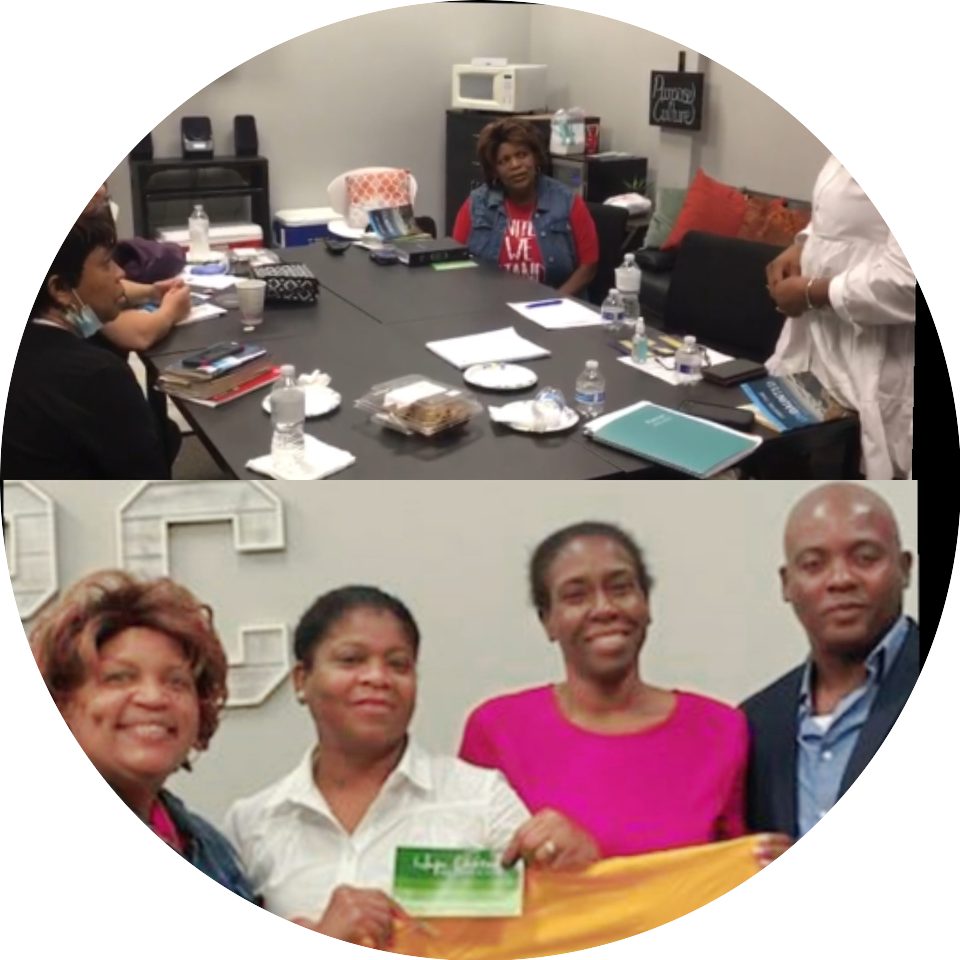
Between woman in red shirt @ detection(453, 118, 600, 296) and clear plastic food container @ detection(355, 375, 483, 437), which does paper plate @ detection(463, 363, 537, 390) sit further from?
woman in red shirt @ detection(453, 118, 600, 296)

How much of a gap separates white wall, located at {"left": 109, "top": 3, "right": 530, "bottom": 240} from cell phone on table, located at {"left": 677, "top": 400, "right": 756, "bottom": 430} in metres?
0.61

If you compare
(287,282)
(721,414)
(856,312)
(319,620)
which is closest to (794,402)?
(721,414)

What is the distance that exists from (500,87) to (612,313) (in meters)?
1.13

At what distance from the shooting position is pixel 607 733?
1.41 meters

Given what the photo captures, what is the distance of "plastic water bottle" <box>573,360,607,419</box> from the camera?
2289mm

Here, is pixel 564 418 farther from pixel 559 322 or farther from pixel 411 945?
pixel 411 945

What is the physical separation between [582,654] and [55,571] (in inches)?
24.3

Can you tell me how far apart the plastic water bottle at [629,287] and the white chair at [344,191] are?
0.55 meters

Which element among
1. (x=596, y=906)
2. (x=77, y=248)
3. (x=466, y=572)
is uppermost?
(x=77, y=248)

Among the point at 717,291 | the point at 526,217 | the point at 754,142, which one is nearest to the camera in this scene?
the point at 754,142

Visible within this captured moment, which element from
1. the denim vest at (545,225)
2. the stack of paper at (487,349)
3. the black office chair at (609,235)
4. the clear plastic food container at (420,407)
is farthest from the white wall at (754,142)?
the stack of paper at (487,349)

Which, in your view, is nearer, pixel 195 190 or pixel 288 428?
pixel 288 428

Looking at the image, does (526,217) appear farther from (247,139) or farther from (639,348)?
(247,139)

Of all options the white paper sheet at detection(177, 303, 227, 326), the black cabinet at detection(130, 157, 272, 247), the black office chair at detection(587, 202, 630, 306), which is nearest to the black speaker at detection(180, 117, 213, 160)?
the black cabinet at detection(130, 157, 272, 247)
